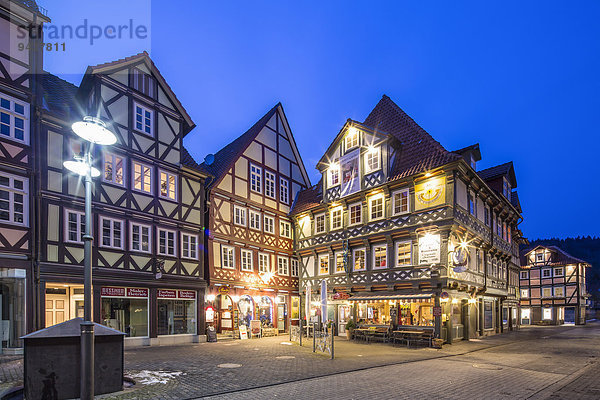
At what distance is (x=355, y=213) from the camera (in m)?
24.8

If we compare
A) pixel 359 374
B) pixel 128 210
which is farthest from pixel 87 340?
pixel 128 210

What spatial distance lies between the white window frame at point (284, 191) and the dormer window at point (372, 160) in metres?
7.59

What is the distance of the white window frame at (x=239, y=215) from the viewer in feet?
82.4

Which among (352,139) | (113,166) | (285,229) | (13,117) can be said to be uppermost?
(352,139)

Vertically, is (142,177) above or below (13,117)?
below

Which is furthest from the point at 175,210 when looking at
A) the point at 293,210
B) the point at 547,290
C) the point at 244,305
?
the point at 547,290

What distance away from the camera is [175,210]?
69.8 ft

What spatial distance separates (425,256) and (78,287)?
1652cm

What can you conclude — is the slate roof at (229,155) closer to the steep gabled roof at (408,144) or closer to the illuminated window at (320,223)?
the illuminated window at (320,223)

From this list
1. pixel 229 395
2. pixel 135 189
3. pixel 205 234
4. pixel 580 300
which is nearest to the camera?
pixel 229 395

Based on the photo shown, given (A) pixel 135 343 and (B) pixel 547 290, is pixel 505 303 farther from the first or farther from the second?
(A) pixel 135 343

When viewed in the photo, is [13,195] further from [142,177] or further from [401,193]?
[401,193]

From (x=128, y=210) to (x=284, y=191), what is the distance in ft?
42.2

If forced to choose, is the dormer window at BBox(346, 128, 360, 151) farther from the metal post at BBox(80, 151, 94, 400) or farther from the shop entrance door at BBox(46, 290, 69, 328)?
the metal post at BBox(80, 151, 94, 400)
